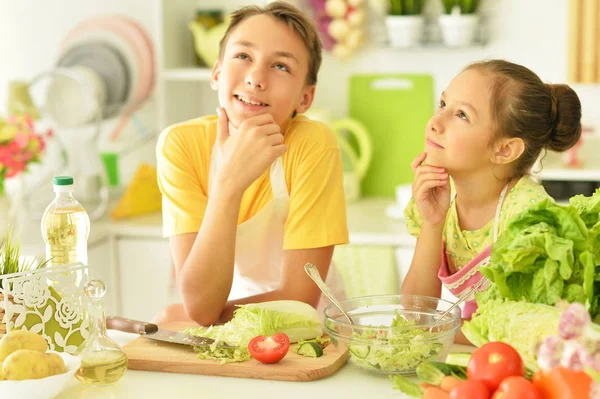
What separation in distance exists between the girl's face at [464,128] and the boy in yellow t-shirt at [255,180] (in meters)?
0.27

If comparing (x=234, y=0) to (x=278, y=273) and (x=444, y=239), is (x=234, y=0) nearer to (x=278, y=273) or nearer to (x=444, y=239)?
(x=278, y=273)

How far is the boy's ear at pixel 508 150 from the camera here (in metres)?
1.55

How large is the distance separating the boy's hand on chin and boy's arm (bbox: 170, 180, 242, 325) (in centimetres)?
3

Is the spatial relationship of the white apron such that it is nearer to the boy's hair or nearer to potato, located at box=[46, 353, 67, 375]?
the boy's hair

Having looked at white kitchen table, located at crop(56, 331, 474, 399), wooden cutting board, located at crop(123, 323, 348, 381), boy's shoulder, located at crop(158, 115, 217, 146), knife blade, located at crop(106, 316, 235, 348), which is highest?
boy's shoulder, located at crop(158, 115, 217, 146)

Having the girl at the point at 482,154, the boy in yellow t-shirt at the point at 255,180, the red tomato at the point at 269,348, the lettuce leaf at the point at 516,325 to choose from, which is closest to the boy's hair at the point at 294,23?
the boy in yellow t-shirt at the point at 255,180

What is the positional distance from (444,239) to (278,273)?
1.31ft

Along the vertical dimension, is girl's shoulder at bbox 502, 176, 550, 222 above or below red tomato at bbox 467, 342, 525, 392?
above

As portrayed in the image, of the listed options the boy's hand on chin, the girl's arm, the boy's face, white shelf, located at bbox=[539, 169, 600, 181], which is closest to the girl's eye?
the boy's face

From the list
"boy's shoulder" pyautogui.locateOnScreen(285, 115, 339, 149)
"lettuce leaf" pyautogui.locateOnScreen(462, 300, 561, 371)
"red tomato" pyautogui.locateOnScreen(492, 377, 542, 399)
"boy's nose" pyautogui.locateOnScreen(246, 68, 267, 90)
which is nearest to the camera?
"red tomato" pyautogui.locateOnScreen(492, 377, 542, 399)

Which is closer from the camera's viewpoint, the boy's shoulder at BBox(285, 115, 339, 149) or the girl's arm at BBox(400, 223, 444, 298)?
the girl's arm at BBox(400, 223, 444, 298)

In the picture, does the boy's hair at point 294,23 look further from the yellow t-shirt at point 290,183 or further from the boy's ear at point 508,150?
the boy's ear at point 508,150

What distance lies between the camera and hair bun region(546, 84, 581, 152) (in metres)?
→ 1.56

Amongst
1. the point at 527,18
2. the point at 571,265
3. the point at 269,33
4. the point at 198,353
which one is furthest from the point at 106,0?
the point at 571,265
